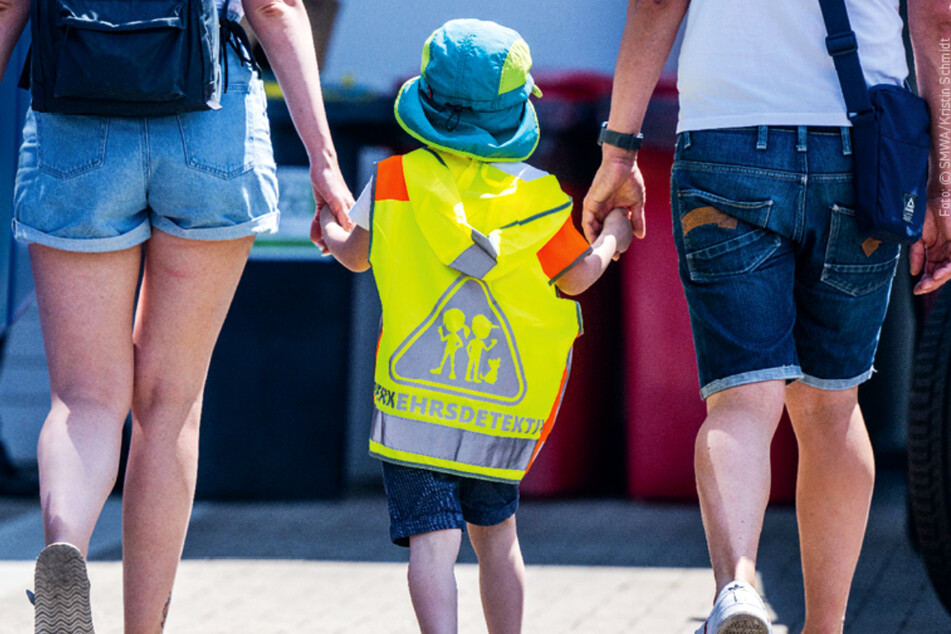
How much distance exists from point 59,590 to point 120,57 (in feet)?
3.09

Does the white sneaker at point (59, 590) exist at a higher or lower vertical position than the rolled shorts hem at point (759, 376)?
lower

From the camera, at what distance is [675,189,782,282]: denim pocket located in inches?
95.3

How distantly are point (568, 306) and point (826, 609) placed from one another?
848 millimetres

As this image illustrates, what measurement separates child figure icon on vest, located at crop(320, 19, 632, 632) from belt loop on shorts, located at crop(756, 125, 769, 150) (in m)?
0.40

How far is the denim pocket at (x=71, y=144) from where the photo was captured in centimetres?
230

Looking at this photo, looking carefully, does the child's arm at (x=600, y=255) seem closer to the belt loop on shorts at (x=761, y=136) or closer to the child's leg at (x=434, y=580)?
the belt loop on shorts at (x=761, y=136)

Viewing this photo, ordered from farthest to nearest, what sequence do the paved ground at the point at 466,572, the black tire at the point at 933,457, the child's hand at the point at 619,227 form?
1. the paved ground at the point at 466,572
2. the black tire at the point at 933,457
3. the child's hand at the point at 619,227

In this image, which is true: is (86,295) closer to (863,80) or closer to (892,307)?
(863,80)

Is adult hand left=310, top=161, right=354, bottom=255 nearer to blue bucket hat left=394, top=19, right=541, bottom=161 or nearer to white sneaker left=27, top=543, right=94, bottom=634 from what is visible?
blue bucket hat left=394, top=19, right=541, bottom=161

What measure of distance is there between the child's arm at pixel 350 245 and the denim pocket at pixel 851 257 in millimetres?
926

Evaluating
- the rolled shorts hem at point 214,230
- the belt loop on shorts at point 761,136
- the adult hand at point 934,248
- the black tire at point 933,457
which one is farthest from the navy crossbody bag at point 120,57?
the black tire at point 933,457

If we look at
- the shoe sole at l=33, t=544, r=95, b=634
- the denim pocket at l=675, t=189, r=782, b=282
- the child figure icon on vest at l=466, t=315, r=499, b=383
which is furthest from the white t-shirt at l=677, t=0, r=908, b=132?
the shoe sole at l=33, t=544, r=95, b=634

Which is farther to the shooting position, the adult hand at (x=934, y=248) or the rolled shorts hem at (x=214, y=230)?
the adult hand at (x=934, y=248)

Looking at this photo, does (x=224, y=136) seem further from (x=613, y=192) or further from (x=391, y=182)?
(x=613, y=192)
